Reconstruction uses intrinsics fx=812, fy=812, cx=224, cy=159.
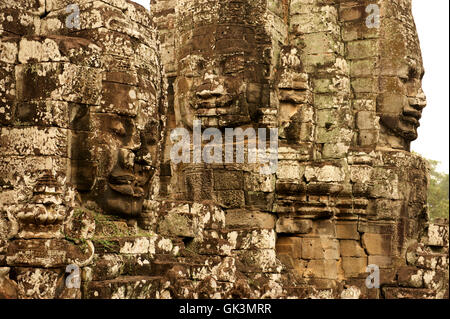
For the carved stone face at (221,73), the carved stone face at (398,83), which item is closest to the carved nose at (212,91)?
the carved stone face at (221,73)

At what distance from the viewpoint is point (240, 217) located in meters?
12.6

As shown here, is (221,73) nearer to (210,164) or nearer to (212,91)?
(212,91)

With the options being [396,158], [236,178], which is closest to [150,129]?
[236,178]

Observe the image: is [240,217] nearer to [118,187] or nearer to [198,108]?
[198,108]

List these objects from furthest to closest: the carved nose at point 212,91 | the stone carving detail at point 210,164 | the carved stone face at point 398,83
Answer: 1. the carved stone face at point 398,83
2. the carved nose at point 212,91
3. the stone carving detail at point 210,164

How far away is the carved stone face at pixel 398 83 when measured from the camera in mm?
14797

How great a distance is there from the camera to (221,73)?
1283 centimetres

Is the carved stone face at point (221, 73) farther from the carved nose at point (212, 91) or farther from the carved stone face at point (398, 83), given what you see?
the carved stone face at point (398, 83)

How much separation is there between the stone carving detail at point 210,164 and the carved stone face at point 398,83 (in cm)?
3

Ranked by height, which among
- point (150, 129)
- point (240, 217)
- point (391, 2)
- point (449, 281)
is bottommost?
point (449, 281)

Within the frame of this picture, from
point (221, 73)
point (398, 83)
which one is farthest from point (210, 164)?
point (398, 83)

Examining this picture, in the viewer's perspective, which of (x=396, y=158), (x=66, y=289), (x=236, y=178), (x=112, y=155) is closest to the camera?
(x=66, y=289)

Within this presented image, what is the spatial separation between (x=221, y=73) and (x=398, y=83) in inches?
149

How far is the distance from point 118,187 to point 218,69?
5039mm
